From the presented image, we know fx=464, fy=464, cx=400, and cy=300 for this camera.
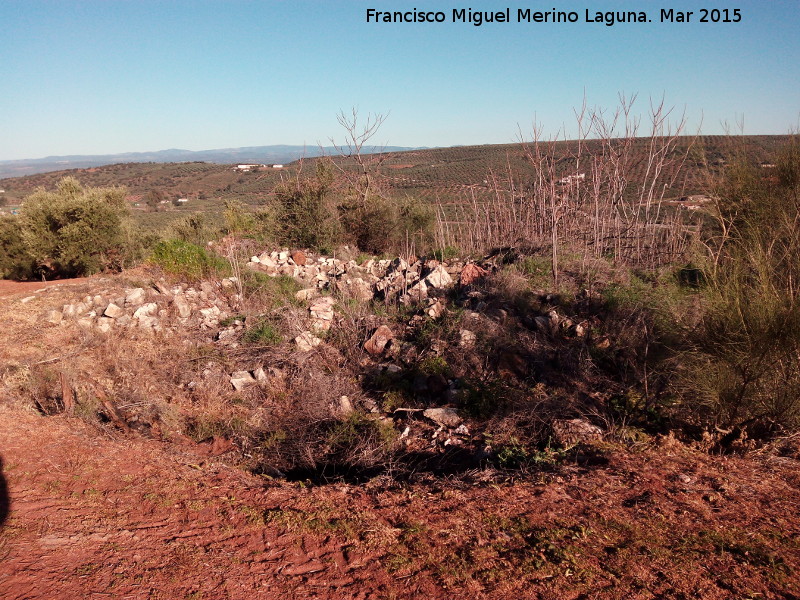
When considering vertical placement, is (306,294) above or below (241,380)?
above

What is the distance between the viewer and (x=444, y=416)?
5105 mm

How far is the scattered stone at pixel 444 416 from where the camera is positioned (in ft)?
16.6

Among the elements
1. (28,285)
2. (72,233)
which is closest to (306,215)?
(72,233)

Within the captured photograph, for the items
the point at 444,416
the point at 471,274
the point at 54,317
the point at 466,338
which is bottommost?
the point at 444,416

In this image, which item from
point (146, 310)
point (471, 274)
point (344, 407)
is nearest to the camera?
point (344, 407)

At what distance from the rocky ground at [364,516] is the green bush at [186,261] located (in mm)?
3417

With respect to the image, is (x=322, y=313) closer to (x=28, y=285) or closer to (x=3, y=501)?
(x=3, y=501)

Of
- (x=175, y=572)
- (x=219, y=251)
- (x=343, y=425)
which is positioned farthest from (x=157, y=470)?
(x=219, y=251)

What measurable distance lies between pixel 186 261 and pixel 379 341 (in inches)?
175

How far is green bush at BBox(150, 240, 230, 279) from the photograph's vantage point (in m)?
8.76

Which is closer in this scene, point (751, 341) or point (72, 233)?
point (751, 341)

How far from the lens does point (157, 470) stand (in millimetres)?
3799

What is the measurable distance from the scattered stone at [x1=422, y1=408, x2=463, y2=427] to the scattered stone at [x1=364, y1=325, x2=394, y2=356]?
1.74 metres

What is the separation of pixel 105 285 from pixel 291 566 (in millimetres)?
7792
